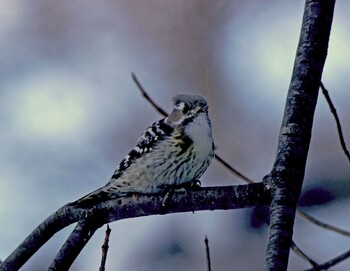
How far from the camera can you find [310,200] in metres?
2.07

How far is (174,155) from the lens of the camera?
1.41 meters

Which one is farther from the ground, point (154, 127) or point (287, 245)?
point (154, 127)

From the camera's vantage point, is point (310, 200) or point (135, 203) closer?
point (135, 203)

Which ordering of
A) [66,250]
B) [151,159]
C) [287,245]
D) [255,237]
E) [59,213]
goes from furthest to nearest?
[255,237] < [151,159] < [59,213] < [66,250] < [287,245]

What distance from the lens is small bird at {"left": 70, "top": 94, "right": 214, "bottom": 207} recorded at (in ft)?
4.37

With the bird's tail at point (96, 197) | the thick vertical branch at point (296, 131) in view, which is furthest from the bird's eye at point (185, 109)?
the thick vertical branch at point (296, 131)

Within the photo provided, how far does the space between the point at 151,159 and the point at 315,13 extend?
0.47 metres

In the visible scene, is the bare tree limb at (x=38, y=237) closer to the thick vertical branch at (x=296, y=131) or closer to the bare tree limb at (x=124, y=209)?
the bare tree limb at (x=124, y=209)

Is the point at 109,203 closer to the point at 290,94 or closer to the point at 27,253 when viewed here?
the point at 27,253

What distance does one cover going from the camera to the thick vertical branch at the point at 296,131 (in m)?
0.75

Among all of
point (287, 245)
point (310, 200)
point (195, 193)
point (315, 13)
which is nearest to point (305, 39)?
point (315, 13)

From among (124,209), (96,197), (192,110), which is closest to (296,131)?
(124,209)

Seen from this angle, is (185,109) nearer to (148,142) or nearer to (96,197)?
(148,142)

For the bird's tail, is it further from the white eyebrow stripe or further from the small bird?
the white eyebrow stripe
